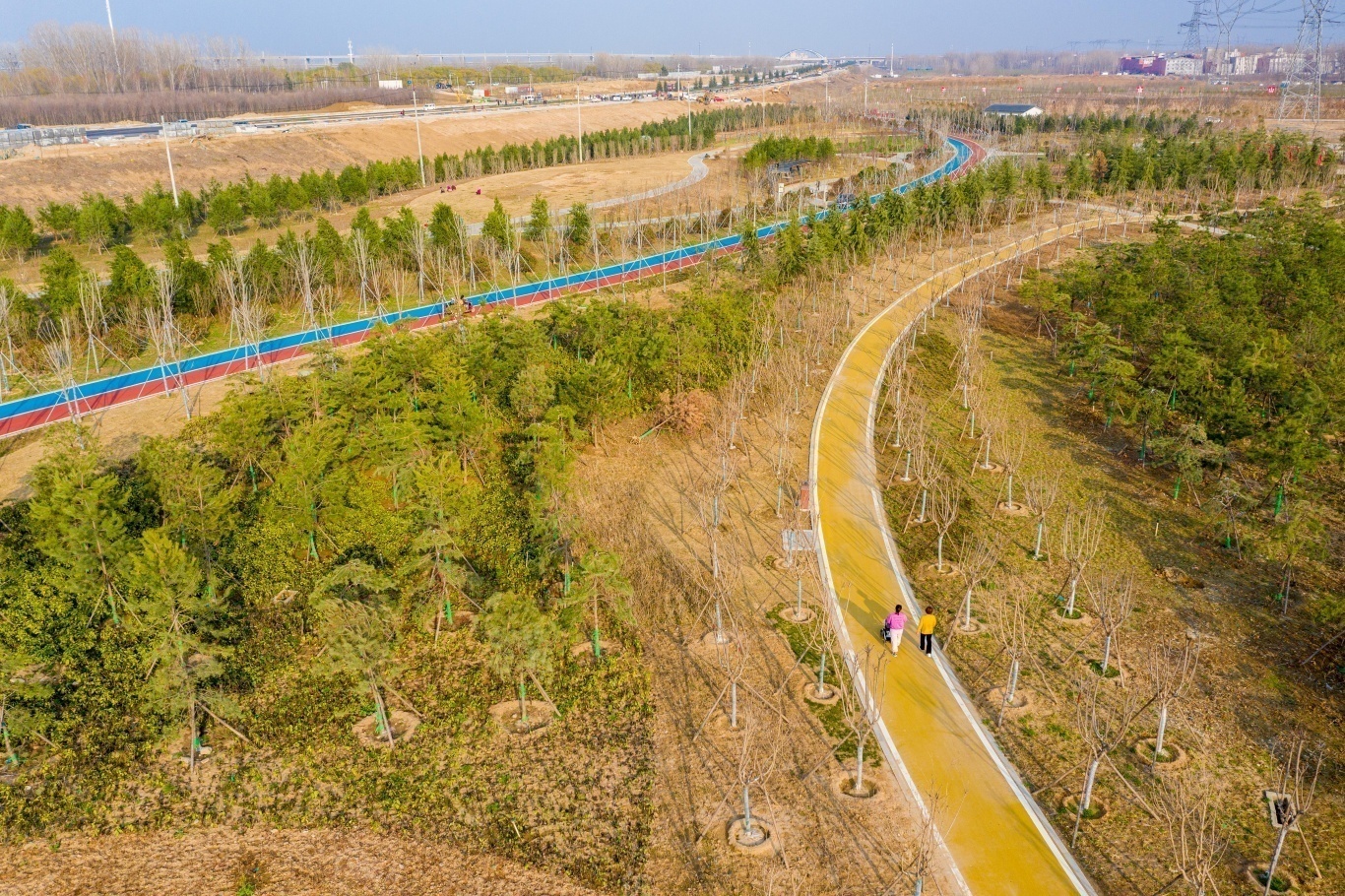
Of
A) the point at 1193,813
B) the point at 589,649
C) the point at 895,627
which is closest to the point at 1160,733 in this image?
the point at 1193,813

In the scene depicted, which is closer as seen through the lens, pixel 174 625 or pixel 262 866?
pixel 262 866

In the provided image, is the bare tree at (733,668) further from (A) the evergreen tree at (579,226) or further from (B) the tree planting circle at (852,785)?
(A) the evergreen tree at (579,226)

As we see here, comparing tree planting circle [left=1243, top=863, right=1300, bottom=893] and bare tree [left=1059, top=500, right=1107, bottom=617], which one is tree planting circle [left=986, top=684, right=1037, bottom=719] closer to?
bare tree [left=1059, top=500, right=1107, bottom=617]

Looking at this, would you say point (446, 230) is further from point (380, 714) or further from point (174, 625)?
point (380, 714)

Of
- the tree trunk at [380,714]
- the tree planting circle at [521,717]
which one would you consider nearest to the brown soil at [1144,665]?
the tree planting circle at [521,717]

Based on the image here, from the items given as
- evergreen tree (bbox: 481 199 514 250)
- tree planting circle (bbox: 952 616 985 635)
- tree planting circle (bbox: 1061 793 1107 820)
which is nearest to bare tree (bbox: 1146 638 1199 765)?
tree planting circle (bbox: 1061 793 1107 820)

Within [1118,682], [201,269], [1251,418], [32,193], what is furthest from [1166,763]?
[32,193]
